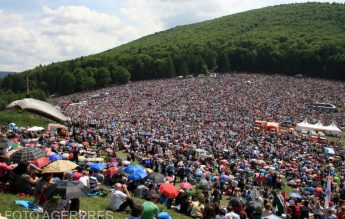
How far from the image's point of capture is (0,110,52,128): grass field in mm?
34875

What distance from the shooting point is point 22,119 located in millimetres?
35562

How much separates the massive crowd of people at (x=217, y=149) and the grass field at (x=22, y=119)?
2.88 meters

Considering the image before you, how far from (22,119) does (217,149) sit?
54.9 ft

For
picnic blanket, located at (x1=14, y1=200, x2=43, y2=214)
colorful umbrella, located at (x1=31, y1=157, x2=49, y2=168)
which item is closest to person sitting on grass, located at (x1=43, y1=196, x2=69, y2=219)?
picnic blanket, located at (x1=14, y1=200, x2=43, y2=214)

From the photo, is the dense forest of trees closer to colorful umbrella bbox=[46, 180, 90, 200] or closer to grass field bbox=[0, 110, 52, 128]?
grass field bbox=[0, 110, 52, 128]

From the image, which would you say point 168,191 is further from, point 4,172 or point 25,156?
point 4,172

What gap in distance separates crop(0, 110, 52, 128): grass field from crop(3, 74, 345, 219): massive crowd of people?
288 centimetres

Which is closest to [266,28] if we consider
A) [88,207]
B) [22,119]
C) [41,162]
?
[22,119]

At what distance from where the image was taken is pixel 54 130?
104 ft

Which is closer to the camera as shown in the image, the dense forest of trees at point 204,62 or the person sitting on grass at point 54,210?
the person sitting on grass at point 54,210

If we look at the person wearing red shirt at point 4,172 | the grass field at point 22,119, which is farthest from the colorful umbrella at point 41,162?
the grass field at point 22,119

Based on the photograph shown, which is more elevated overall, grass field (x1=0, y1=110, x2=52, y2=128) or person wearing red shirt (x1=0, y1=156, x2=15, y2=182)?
person wearing red shirt (x1=0, y1=156, x2=15, y2=182)

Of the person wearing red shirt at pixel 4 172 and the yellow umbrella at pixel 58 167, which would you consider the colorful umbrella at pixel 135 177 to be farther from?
the person wearing red shirt at pixel 4 172

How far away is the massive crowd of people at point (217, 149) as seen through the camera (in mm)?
13812
